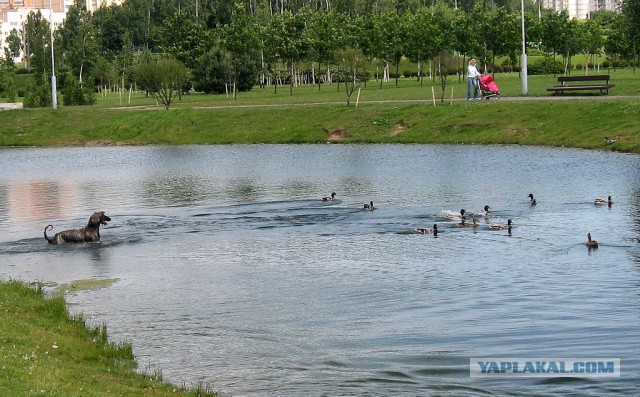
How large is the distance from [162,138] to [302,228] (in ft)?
130

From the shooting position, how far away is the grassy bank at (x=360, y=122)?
52031mm

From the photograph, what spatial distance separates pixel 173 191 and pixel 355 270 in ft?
59.6

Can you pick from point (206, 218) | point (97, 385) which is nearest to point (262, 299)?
point (97, 385)

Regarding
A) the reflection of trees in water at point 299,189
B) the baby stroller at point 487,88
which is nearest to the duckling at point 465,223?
the reflection of trees in water at point 299,189

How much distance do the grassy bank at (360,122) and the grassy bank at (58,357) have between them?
108 feet

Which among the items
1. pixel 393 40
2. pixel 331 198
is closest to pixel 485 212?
pixel 331 198

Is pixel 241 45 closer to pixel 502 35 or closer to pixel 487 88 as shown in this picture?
pixel 502 35

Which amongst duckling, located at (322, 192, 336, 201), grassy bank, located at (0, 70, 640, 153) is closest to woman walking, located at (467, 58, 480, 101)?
grassy bank, located at (0, 70, 640, 153)

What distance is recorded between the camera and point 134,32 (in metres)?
174

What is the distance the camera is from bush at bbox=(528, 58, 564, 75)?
10550 cm

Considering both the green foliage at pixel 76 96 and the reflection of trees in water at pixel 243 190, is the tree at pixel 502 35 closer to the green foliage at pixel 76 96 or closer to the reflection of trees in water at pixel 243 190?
the green foliage at pixel 76 96

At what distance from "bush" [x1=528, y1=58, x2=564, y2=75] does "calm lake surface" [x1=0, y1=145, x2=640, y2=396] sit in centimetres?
6158

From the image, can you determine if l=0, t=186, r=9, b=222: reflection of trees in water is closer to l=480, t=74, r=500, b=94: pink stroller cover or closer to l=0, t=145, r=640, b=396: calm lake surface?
l=0, t=145, r=640, b=396: calm lake surface

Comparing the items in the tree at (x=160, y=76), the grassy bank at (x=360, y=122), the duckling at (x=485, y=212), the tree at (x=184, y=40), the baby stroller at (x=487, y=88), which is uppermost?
the tree at (x=184, y=40)
